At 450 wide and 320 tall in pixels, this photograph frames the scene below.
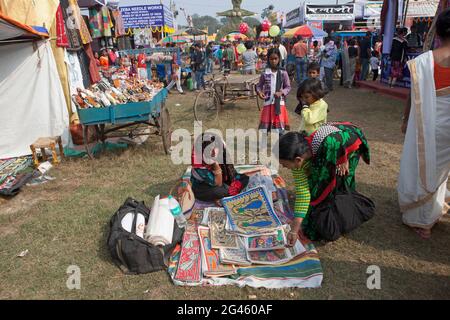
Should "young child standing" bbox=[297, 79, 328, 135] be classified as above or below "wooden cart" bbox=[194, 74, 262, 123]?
above

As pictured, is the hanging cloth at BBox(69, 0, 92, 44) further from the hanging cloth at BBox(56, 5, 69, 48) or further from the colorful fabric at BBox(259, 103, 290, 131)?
the colorful fabric at BBox(259, 103, 290, 131)

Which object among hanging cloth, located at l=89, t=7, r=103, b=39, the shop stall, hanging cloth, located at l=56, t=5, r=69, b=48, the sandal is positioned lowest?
the sandal

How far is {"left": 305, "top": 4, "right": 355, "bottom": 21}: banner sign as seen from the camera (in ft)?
75.5

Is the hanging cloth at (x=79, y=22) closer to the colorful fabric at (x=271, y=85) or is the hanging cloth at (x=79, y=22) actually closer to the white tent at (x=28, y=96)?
the white tent at (x=28, y=96)

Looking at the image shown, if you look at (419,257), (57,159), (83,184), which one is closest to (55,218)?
(83,184)

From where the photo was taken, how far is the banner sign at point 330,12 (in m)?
23.0

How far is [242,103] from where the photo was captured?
9953mm

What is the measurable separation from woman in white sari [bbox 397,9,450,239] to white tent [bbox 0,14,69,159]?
5.80 metres

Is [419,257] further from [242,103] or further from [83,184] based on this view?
[242,103]

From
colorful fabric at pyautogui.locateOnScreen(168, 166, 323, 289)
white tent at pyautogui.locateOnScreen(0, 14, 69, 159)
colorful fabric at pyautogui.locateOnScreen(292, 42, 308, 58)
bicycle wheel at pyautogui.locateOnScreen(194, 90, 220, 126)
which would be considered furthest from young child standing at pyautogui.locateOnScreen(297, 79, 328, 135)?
colorful fabric at pyautogui.locateOnScreen(292, 42, 308, 58)

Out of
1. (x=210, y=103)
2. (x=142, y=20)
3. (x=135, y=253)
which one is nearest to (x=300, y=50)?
(x=210, y=103)

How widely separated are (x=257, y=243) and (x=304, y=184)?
80 cm
